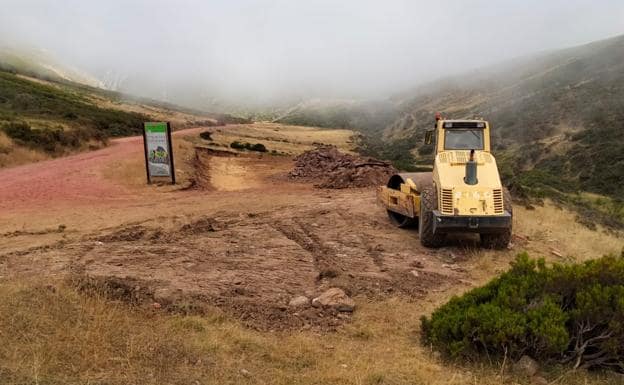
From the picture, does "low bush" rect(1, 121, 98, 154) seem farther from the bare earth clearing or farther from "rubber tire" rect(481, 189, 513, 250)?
"rubber tire" rect(481, 189, 513, 250)

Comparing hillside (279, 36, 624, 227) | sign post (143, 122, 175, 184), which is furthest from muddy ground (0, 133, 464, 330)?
hillside (279, 36, 624, 227)

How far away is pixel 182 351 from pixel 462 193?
20.9ft

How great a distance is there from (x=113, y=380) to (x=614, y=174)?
3429 centimetres

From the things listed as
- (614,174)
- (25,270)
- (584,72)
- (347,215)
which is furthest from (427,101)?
(25,270)

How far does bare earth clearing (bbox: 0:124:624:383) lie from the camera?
7.30 meters

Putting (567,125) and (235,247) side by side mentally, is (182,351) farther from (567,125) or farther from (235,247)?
(567,125)

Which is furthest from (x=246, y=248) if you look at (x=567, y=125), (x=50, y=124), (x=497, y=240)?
(x=567, y=125)

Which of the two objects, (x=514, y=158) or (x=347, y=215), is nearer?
(x=347, y=215)

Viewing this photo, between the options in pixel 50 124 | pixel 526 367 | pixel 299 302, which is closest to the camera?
pixel 526 367

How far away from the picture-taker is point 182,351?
17.4 feet

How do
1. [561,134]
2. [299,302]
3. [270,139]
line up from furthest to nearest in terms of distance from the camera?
[270,139] → [561,134] → [299,302]

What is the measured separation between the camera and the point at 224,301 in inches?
279

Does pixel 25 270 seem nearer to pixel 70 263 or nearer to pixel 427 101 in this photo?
pixel 70 263

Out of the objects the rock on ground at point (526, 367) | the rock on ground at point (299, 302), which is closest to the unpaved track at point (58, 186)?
the rock on ground at point (299, 302)
